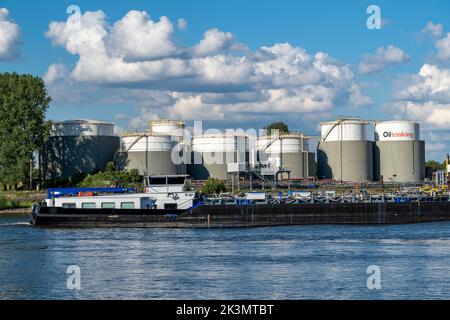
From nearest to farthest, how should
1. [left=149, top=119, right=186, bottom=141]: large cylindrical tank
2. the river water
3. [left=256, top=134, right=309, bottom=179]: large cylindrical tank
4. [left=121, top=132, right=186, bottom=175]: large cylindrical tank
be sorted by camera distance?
the river water, [left=121, top=132, right=186, bottom=175]: large cylindrical tank, [left=256, top=134, right=309, bottom=179]: large cylindrical tank, [left=149, top=119, right=186, bottom=141]: large cylindrical tank

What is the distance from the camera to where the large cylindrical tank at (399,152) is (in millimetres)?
142500

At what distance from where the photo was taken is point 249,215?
75.8m

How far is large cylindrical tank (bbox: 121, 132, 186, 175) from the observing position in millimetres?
130500

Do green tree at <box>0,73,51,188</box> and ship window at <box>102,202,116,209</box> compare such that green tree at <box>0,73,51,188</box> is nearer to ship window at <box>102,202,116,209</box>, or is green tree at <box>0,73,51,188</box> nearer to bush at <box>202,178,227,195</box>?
bush at <box>202,178,227,195</box>

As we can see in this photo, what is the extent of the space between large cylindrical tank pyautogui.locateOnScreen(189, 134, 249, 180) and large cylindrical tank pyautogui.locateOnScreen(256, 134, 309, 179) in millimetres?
5128

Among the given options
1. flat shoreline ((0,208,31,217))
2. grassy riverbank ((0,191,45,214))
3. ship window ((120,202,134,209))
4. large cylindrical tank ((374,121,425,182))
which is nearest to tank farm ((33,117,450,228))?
large cylindrical tank ((374,121,425,182))

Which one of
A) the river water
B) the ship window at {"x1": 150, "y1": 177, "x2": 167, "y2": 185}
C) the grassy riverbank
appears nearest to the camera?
the river water

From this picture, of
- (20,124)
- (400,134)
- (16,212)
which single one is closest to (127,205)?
(16,212)

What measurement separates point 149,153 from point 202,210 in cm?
5722

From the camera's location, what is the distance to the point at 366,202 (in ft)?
257

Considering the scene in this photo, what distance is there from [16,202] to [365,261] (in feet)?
250

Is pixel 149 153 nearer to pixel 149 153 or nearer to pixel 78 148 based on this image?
pixel 149 153
